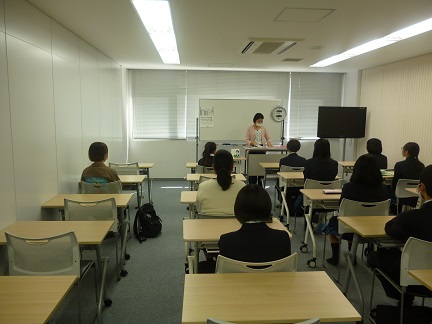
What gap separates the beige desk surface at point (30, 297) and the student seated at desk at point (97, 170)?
226cm

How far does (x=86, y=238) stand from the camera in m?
2.46

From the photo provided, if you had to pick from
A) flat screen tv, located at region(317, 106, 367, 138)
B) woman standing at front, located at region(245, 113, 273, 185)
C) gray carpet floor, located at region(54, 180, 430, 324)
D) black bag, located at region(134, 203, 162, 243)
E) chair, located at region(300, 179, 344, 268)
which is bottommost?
gray carpet floor, located at region(54, 180, 430, 324)

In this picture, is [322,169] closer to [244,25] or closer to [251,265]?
[244,25]

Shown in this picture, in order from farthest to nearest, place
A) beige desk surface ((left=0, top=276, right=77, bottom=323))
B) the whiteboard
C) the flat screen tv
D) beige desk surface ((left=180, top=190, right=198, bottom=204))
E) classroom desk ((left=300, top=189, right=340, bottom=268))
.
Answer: the whiteboard < the flat screen tv < classroom desk ((left=300, top=189, right=340, bottom=268)) < beige desk surface ((left=180, top=190, right=198, bottom=204)) < beige desk surface ((left=0, top=276, right=77, bottom=323))

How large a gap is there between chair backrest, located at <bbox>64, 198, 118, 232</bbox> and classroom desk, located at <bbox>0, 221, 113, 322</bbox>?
285 millimetres

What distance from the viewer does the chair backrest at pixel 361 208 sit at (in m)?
3.14

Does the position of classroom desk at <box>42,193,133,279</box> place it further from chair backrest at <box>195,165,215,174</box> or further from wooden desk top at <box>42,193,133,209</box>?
chair backrest at <box>195,165,215,174</box>

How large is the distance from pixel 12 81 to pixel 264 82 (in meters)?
6.48

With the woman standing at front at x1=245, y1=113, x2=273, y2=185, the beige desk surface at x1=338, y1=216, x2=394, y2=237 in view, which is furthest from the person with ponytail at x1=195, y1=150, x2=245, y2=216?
the woman standing at front at x1=245, y1=113, x2=273, y2=185

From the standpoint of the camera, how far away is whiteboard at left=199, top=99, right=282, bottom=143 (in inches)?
319

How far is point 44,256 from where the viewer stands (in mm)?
2178

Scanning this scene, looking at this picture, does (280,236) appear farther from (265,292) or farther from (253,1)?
(253,1)

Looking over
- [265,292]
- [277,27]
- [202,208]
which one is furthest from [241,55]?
[265,292]

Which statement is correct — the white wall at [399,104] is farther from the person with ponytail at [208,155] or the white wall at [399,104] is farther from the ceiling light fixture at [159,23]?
the ceiling light fixture at [159,23]
